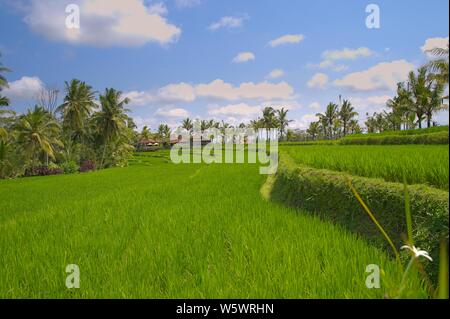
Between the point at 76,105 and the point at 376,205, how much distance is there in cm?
3468

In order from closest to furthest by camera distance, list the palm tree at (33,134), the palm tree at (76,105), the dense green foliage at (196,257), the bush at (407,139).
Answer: the dense green foliage at (196,257)
the bush at (407,139)
the palm tree at (33,134)
the palm tree at (76,105)

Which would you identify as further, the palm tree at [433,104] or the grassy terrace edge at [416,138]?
the palm tree at [433,104]

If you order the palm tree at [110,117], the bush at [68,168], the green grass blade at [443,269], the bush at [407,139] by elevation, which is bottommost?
the bush at [68,168]

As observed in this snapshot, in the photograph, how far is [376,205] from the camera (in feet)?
13.0

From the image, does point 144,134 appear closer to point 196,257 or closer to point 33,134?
point 33,134

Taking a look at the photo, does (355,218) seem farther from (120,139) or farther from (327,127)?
(327,127)

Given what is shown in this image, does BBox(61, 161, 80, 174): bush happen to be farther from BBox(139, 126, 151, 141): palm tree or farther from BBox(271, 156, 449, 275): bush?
BBox(139, 126, 151, 141): palm tree

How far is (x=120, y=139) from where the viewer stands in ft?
131

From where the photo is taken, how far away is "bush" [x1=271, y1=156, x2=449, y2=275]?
9.73 ft

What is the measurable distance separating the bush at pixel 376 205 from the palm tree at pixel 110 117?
3252 cm

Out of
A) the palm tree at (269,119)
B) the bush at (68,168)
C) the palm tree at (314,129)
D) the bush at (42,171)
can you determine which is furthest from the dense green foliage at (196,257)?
the palm tree at (314,129)

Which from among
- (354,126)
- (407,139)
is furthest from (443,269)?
(354,126)

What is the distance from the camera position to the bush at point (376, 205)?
9.73 ft

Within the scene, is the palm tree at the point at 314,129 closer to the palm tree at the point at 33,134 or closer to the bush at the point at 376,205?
the palm tree at the point at 33,134
